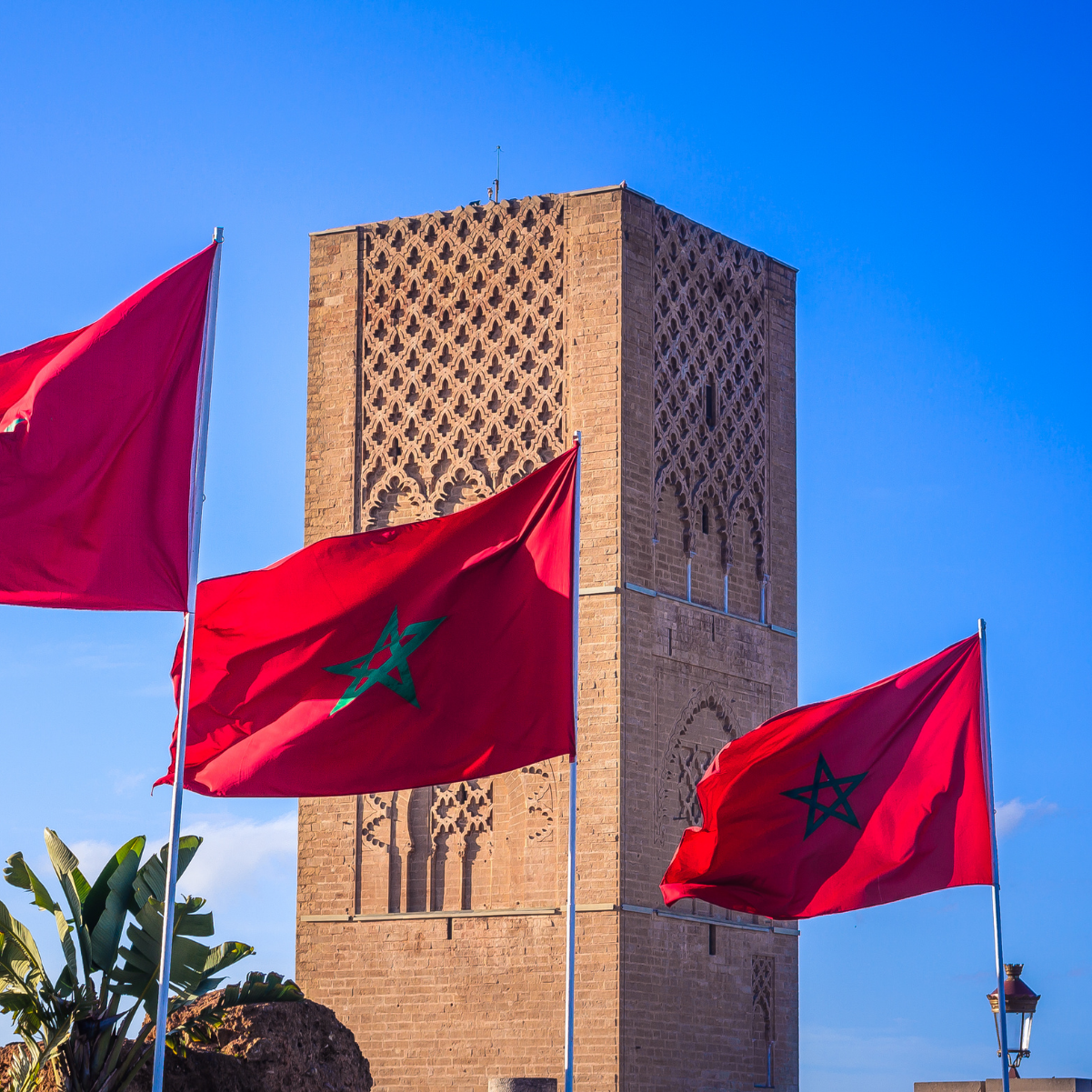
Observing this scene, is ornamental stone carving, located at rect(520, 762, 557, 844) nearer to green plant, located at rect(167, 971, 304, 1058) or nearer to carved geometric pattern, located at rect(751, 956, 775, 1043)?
carved geometric pattern, located at rect(751, 956, 775, 1043)

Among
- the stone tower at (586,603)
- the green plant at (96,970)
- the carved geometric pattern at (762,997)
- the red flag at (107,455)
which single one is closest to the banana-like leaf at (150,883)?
the green plant at (96,970)

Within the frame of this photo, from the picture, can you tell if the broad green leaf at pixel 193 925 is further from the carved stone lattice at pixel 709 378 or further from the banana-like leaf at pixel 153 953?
the carved stone lattice at pixel 709 378

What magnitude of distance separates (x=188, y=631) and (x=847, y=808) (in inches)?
206

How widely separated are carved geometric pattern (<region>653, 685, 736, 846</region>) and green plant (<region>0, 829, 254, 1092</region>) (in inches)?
293

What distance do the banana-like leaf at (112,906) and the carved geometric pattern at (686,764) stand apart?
750 cm

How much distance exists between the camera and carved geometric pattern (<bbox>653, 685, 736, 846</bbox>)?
20875mm

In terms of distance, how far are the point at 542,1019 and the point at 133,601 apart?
10.6 meters

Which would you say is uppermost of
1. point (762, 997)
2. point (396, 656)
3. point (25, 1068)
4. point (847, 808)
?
point (396, 656)

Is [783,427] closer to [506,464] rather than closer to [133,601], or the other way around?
[506,464]

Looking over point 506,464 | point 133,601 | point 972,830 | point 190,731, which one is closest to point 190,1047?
point 190,731

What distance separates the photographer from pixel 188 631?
1105cm

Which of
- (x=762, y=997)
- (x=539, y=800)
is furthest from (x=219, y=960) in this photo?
(x=762, y=997)

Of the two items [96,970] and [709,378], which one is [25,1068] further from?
[709,378]

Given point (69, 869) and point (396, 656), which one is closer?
point (396, 656)
